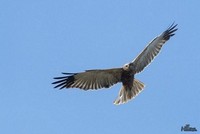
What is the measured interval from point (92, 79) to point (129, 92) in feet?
4.01

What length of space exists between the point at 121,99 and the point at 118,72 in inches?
31.5

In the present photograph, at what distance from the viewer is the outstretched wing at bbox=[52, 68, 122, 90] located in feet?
79.5

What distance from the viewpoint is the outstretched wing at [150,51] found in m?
25.1

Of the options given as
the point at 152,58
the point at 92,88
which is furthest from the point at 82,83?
the point at 152,58

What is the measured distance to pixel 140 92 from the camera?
25031mm

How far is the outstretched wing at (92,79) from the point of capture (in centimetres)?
2422

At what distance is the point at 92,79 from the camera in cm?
2466

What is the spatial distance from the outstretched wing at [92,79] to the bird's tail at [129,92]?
0.39 m

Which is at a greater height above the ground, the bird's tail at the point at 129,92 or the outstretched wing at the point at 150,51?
the outstretched wing at the point at 150,51

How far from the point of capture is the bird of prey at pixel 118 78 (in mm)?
24328

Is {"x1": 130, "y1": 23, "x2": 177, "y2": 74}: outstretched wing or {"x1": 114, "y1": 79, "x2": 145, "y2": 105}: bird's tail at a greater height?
{"x1": 130, "y1": 23, "x2": 177, "y2": 74}: outstretched wing

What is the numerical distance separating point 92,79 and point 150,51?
2.22 m

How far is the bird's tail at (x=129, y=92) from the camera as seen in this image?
24.9 meters

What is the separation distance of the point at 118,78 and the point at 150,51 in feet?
4.93
